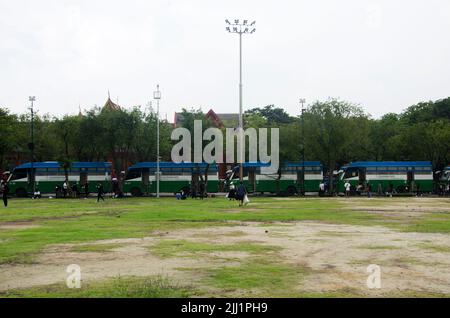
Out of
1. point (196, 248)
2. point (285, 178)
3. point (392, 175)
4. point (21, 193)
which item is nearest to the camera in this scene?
point (196, 248)

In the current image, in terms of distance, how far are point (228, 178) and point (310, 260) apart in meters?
43.6

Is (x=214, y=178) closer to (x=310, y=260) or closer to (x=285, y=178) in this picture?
(x=285, y=178)

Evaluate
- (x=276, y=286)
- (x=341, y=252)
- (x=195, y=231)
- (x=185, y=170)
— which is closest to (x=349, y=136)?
(x=185, y=170)

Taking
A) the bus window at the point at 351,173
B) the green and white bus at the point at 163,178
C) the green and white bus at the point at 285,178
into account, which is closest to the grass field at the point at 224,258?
the green and white bus at the point at 163,178

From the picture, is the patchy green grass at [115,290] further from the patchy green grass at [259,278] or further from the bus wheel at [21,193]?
the bus wheel at [21,193]

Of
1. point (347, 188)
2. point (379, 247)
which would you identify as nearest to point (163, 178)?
point (347, 188)

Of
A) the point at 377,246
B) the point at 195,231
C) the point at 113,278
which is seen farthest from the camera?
the point at 195,231

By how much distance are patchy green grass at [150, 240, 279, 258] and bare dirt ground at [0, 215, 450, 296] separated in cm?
32

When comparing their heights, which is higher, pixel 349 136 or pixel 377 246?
pixel 349 136

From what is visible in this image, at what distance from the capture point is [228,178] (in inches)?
2176

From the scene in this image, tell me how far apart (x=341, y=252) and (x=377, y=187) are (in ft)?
144

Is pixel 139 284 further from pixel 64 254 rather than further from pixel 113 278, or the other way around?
pixel 64 254
